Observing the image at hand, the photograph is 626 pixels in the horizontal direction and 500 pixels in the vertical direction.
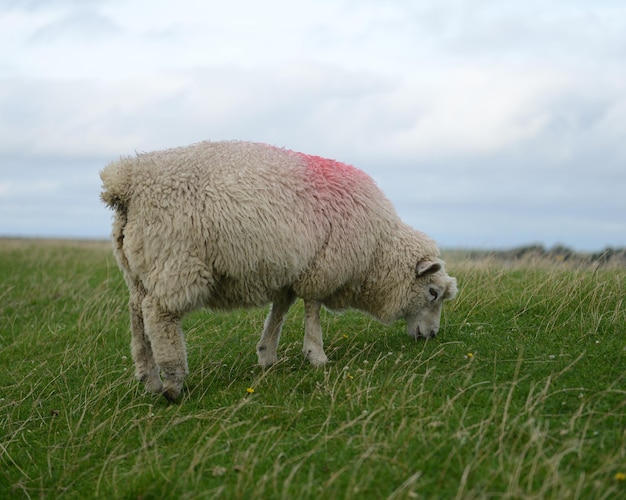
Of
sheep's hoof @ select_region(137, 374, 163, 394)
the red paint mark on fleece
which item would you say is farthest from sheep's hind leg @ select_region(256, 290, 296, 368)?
the red paint mark on fleece

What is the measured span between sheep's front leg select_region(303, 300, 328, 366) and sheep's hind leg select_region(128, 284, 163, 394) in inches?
65.9

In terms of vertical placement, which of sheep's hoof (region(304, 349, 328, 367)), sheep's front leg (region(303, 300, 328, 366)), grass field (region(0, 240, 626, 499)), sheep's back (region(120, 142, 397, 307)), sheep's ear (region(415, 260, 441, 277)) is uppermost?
sheep's back (region(120, 142, 397, 307))

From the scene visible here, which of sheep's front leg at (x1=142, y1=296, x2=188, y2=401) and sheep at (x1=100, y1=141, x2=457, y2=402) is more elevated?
sheep at (x1=100, y1=141, x2=457, y2=402)

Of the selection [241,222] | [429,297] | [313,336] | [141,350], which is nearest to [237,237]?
[241,222]

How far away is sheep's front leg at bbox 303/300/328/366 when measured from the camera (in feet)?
27.0

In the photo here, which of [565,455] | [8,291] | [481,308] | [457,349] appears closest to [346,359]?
[457,349]

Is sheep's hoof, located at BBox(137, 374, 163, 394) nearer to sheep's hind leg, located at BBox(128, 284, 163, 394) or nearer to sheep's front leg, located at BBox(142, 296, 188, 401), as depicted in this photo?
sheep's hind leg, located at BBox(128, 284, 163, 394)

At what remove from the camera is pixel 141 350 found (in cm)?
798

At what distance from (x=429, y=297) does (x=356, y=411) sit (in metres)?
2.54

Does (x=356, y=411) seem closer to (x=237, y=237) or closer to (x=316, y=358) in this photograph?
(x=316, y=358)

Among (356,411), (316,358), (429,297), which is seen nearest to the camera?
(356,411)

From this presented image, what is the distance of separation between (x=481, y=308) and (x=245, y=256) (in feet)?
13.3

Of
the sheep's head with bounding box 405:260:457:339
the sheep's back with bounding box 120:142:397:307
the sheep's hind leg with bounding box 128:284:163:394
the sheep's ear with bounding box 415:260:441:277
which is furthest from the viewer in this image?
the sheep's head with bounding box 405:260:457:339

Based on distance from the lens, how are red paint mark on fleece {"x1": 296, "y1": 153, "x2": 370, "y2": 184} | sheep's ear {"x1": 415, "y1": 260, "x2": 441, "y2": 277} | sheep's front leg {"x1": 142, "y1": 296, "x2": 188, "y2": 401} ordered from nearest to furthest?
sheep's front leg {"x1": 142, "y1": 296, "x2": 188, "y2": 401}, red paint mark on fleece {"x1": 296, "y1": 153, "x2": 370, "y2": 184}, sheep's ear {"x1": 415, "y1": 260, "x2": 441, "y2": 277}
